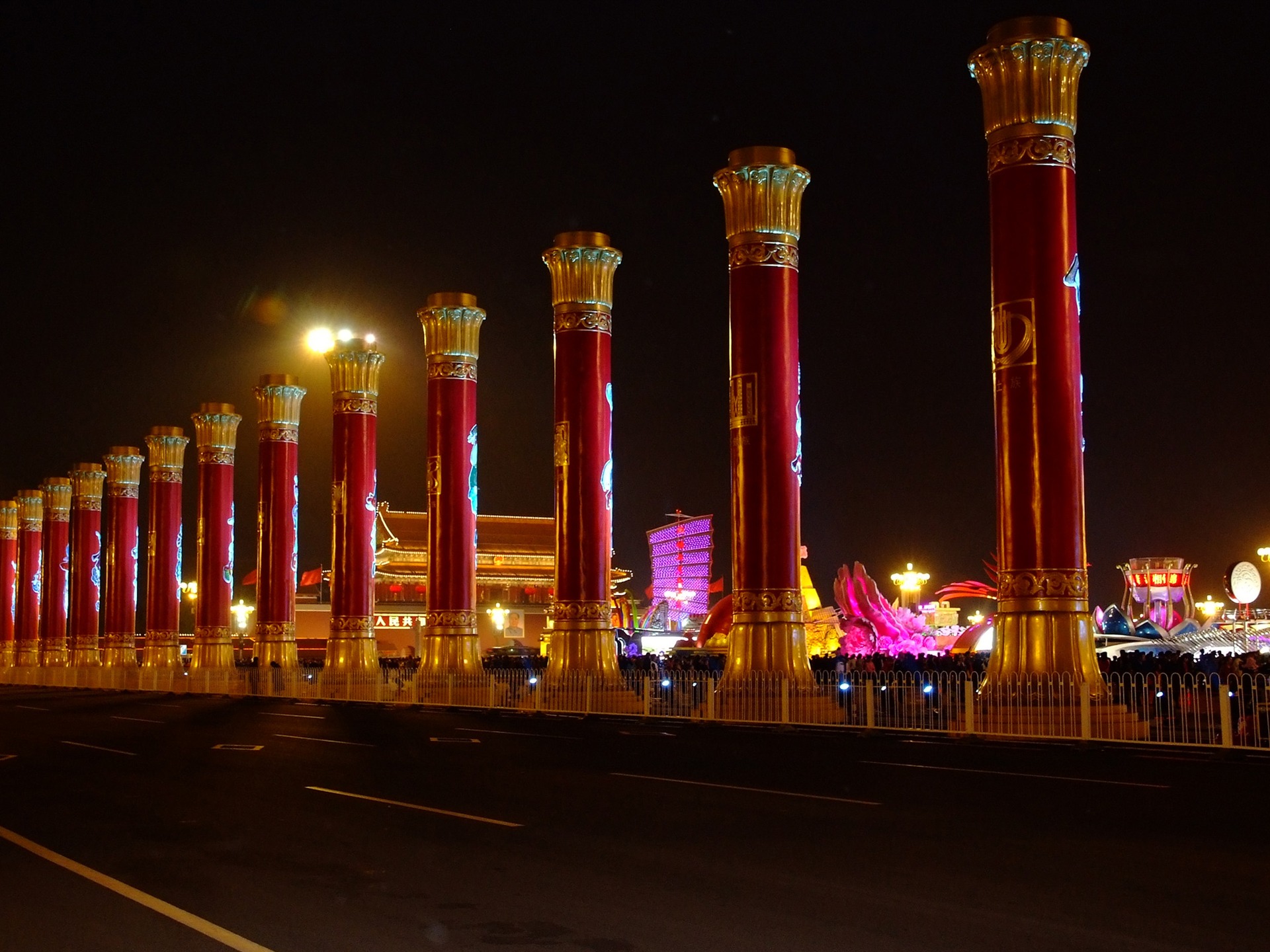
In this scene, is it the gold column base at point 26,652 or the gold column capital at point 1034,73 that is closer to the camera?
the gold column capital at point 1034,73

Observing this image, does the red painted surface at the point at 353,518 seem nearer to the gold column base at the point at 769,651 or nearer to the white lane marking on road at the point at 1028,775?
the gold column base at the point at 769,651

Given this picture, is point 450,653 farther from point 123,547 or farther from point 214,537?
point 123,547

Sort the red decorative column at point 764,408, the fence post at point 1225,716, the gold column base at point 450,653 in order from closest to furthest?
1. the fence post at point 1225,716
2. the red decorative column at point 764,408
3. the gold column base at point 450,653

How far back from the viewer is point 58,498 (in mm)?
65062

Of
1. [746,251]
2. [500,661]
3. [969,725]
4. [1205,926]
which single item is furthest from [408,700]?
[1205,926]

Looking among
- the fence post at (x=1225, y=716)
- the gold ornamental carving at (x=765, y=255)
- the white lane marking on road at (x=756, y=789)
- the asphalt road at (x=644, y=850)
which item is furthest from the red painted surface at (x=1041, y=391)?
the white lane marking on road at (x=756, y=789)

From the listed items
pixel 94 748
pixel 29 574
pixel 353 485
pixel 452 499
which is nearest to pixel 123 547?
pixel 29 574

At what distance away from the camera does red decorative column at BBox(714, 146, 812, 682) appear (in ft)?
82.4

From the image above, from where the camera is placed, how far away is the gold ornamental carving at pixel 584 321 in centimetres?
3023

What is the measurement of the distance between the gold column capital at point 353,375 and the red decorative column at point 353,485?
0.8 inches

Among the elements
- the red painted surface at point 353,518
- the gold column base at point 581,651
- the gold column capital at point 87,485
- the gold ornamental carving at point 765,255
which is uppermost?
the gold ornamental carving at point 765,255

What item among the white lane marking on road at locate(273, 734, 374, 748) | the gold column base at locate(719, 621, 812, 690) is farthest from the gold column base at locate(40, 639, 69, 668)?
the gold column base at locate(719, 621, 812, 690)

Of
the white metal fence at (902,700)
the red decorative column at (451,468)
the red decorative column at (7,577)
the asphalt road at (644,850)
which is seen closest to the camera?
the asphalt road at (644,850)

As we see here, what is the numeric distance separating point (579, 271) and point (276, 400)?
1793cm
